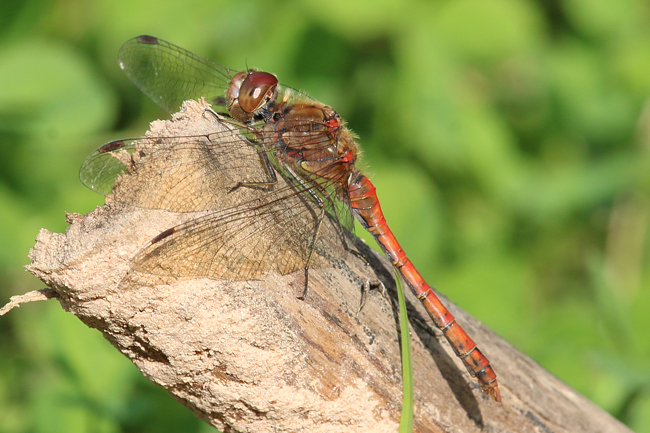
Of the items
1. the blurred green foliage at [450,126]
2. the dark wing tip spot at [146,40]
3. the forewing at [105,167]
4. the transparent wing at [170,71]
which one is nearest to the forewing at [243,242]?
the forewing at [105,167]

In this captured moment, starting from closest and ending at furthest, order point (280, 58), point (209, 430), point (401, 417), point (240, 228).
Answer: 1. point (401, 417)
2. point (240, 228)
3. point (209, 430)
4. point (280, 58)

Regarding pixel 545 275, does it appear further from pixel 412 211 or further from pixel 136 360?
pixel 136 360

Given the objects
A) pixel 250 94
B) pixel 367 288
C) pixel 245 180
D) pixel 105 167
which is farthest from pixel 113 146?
pixel 367 288

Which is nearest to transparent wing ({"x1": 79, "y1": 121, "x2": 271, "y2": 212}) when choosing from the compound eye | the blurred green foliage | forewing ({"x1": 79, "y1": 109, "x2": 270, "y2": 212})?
forewing ({"x1": 79, "y1": 109, "x2": 270, "y2": 212})

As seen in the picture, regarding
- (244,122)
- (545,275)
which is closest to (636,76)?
(545,275)

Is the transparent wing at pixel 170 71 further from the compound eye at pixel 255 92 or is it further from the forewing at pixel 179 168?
the forewing at pixel 179 168

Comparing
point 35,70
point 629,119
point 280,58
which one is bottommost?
point 629,119
